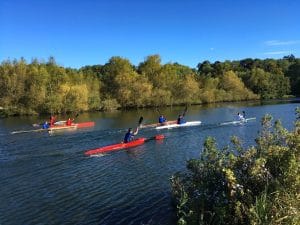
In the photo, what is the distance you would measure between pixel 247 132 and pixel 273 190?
108 ft

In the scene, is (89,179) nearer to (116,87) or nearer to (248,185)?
(248,185)

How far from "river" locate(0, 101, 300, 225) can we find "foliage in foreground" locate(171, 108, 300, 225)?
334 cm

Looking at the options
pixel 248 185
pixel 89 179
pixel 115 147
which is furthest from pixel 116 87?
pixel 248 185

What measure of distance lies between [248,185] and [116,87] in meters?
97.3

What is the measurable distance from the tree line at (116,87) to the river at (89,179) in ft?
Answer: 160

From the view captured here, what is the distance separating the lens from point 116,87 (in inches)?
4382

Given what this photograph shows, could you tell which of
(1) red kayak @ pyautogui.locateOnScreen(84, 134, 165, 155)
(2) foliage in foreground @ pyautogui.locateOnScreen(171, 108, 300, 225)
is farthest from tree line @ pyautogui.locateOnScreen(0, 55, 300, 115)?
(2) foliage in foreground @ pyautogui.locateOnScreen(171, 108, 300, 225)

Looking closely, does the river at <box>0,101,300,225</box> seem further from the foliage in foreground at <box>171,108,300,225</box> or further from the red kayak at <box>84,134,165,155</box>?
the foliage in foreground at <box>171,108,300,225</box>

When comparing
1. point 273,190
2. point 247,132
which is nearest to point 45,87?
point 247,132

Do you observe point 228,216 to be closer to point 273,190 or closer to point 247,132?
point 273,190

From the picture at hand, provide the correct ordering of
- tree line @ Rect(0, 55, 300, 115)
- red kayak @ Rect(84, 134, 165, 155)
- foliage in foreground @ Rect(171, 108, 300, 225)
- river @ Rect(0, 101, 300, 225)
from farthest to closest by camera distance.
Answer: tree line @ Rect(0, 55, 300, 115)
red kayak @ Rect(84, 134, 165, 155)
river @ Rect(0, 101, 300, 225)
foliage in foreground @ Rect(171, 108, 300, 225)

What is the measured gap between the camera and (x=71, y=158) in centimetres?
3409

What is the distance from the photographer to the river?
19.7 m

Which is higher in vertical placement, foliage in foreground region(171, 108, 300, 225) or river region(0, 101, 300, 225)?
foliage in foreground region(171, 108, 300, 225)
